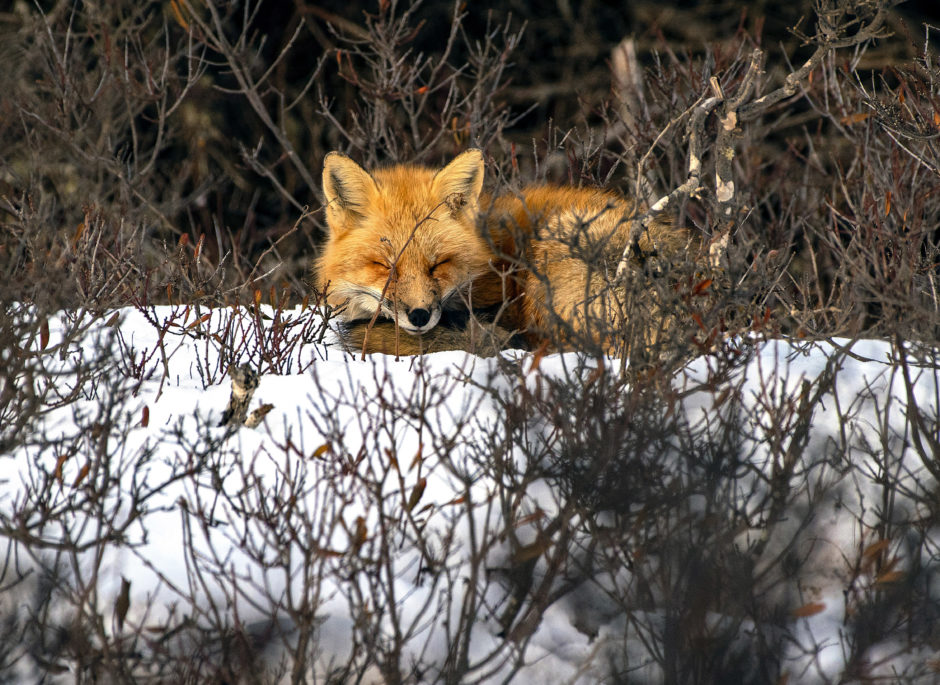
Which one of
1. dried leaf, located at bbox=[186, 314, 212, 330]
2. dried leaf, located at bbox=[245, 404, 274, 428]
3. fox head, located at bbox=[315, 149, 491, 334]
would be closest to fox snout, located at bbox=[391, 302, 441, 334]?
fox head, located at bbox=[315, 149, 491, 334]

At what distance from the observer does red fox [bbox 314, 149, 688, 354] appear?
4477 millimetres

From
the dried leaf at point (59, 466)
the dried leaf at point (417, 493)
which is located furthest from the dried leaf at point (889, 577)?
the dried leaf at point (59, 466)

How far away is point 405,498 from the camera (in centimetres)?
291

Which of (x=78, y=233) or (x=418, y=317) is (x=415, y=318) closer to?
(x=418, y=317)

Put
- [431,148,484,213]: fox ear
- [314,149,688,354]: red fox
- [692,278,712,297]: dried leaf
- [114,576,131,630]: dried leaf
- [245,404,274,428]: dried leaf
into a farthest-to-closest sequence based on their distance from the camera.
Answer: [431,148,484,213]: fox ear
[314,149,688,354]: red fox
[692,278,712,297]: dried leaf
[245,404,274,428]: dried leaf
[114,576,131,630]: dried leaf

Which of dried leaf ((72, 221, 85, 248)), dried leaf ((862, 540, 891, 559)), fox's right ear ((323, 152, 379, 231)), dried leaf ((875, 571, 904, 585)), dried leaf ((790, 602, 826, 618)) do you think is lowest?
dried leaf ((790, 602, 826, 618))

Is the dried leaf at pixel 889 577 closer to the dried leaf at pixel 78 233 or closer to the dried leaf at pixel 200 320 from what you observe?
the dried leaf at pixel 200 320

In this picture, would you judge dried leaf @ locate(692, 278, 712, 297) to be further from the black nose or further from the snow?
the black nose

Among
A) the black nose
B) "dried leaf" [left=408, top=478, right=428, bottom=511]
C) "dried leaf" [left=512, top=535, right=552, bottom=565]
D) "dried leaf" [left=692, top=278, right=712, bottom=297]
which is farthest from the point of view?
the black nose

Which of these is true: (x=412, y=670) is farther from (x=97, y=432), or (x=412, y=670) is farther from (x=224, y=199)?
(x=224, y=199)

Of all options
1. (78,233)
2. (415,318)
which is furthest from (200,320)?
(78,233)

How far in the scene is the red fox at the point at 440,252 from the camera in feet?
14.7

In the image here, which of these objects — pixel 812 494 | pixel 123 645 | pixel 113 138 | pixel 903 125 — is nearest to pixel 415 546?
pixel 123 645

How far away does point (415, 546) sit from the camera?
2873mm
